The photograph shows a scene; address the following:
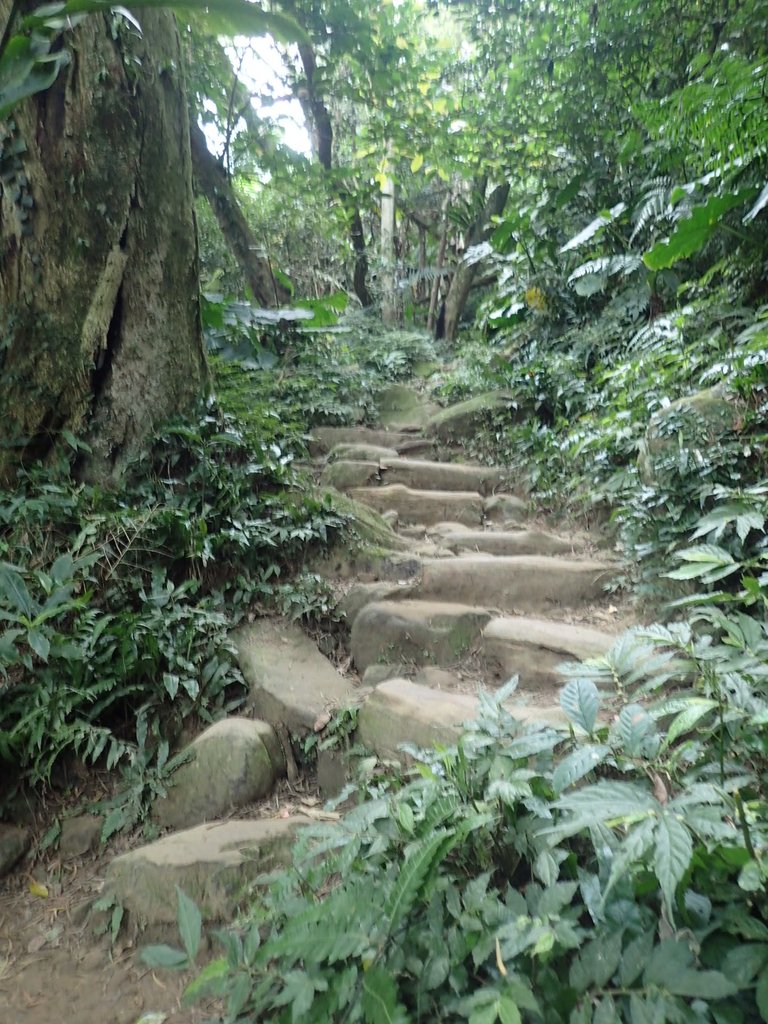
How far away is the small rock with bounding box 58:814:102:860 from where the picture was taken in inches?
86.8

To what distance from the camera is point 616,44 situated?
18.0 feet

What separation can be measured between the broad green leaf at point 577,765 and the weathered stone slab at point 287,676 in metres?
1.31

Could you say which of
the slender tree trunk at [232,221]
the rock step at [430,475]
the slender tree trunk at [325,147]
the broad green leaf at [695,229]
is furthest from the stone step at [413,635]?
the slender tree trunk at [325,147]

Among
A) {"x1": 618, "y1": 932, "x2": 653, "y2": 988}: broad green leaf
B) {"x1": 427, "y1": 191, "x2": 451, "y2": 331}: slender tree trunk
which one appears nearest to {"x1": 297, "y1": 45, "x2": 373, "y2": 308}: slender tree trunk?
{"x1": 427, "y1": 191, "x2": 451, "y2": 331}: slender tree trunk

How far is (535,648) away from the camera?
260 cm

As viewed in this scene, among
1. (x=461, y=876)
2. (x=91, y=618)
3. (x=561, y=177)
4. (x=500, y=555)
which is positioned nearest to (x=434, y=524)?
(x=500, y=555)

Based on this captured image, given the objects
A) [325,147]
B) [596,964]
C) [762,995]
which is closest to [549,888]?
[596,964]

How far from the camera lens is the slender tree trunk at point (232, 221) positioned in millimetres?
5996

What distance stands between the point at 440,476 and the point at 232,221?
3829mm

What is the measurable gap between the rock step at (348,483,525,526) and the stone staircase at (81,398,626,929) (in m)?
0.01

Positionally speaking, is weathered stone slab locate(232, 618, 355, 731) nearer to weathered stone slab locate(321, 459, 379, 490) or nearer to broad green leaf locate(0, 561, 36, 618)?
broad green leaf locate(0, 561, 36, 618)

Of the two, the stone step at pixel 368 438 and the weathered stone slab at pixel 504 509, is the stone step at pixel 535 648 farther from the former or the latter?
the stone step at pixel 368 438

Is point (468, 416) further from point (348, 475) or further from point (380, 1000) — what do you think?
point (380, 1000)

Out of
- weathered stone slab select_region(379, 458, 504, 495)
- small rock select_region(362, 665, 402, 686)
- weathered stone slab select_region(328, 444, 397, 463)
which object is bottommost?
small rock select_region(362, 665, 402, 686)
